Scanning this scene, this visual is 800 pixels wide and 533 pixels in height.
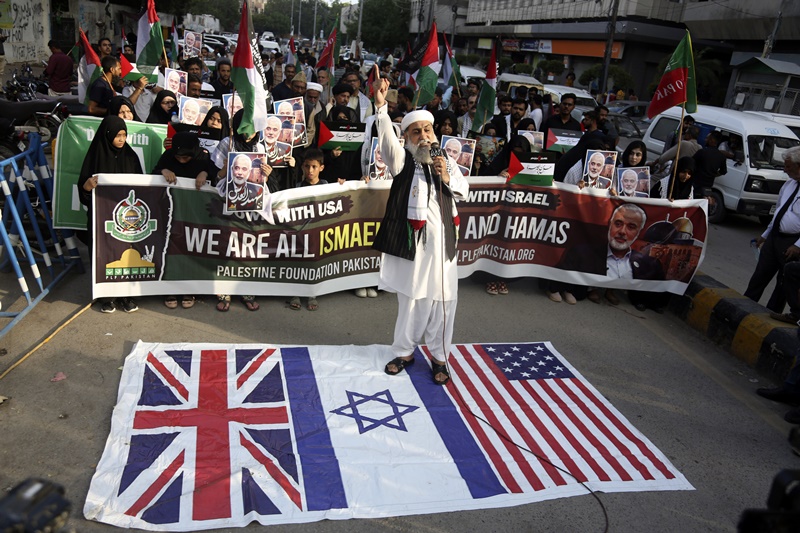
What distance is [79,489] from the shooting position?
3.47 meters

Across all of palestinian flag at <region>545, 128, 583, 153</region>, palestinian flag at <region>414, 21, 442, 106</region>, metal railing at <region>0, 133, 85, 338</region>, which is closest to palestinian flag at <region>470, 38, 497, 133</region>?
palestinian flag at <region>414, 21, 442, 106</region>

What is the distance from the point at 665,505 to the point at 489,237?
3.56m

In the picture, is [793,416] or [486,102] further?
[486,102]

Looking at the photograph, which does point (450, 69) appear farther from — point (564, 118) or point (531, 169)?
point (531, 169)

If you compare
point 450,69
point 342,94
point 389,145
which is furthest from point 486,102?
point 389,145

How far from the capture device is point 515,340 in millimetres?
5906

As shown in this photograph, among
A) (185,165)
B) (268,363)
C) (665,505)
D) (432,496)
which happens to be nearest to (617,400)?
(665,505)

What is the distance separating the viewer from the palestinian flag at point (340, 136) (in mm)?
6723

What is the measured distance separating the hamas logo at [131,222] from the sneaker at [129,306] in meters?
0.55

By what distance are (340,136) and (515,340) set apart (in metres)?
2.81

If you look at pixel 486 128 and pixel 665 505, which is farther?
pixel 486 128

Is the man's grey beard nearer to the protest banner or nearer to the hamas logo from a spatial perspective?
the protest banner

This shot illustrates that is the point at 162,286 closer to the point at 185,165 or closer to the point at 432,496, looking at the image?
the point at 185,165

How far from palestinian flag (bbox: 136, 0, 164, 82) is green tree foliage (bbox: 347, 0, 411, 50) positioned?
53.3 metres
